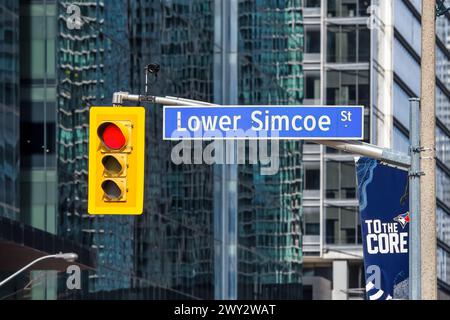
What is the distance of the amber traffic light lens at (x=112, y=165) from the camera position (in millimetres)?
19562

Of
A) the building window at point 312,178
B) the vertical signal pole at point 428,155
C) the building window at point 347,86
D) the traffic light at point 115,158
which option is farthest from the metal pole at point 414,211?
the building window at point 347,86

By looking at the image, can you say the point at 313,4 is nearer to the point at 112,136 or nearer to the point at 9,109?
the point at 9,109

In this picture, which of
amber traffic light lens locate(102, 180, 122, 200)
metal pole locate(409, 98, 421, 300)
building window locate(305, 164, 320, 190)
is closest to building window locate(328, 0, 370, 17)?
building window locate(305, 164, 320, 190)

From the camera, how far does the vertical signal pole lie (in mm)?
19234

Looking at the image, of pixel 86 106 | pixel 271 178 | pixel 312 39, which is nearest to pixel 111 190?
pixel 86 106

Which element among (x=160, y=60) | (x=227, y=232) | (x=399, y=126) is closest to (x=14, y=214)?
(x=160, y=60)

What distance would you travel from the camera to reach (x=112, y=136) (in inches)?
770

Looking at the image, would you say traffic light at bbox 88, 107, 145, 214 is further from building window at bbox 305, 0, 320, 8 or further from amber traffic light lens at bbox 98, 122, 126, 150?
building window at bbox 305, 0, 320, 8

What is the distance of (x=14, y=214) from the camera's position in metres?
55.1

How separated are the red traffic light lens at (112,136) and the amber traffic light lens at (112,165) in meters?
0.15

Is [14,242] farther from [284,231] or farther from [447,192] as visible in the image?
[447,192]

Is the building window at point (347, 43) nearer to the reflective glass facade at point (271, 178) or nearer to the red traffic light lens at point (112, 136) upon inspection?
the reflective glass facade at point (271, 178)

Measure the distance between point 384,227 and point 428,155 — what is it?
36.8 feet

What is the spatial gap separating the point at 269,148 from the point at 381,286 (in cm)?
5995
